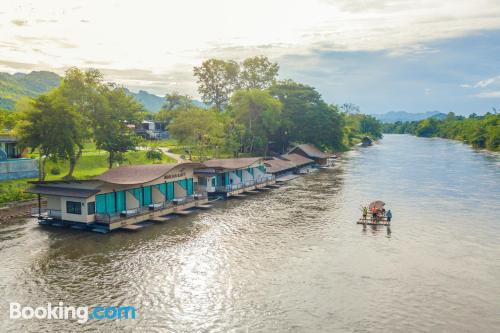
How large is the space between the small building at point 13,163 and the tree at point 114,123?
11358mm

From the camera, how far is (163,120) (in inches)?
5384

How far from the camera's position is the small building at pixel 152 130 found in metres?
128

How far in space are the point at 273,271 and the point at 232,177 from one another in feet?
118

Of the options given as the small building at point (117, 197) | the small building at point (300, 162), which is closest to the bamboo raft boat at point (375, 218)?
the small building at point (117, 197)

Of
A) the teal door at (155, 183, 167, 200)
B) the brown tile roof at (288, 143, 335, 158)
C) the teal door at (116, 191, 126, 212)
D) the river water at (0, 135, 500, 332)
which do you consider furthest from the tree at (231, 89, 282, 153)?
the teal door at (116, 191, 126, 212)

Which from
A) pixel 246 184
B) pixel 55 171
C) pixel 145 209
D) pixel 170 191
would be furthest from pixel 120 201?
pixel 246 184

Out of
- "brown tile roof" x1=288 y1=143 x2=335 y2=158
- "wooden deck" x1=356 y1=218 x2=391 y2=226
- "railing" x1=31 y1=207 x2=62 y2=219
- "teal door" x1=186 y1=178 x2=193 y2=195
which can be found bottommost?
"wooden deck" x1=356 y1=218 x2=391 y2=226

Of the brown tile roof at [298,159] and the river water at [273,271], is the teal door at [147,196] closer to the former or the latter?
the river water at [273,271]

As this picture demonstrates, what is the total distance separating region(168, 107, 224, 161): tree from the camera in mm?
82938

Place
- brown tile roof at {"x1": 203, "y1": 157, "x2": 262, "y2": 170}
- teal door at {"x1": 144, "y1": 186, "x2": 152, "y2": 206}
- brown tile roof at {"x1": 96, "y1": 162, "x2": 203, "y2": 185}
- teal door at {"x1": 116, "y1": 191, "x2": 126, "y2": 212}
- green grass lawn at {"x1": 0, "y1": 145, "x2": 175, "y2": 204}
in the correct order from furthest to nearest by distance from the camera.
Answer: brown tile roof at {"x1": 203, "y1": 157, "x2": 262, "y2": 170}
green grass lawn at {"x1": 0, "y1": 145, "x2": 175, "y2": 204}
teal door at {"x1": 144, "y1": 186, "x2": 152, "y2": 206}
brown tile roof at {"x1": 96, "y1": 162, "x2": 203, "y2": 185}
teal door at {"x1": 116, "y1": 191, "x2": 126, "y2": 212}

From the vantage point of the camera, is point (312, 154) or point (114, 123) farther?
point (312, 154)

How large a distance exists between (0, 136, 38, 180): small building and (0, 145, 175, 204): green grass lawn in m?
1.35

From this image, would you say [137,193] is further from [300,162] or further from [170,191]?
[300,162]

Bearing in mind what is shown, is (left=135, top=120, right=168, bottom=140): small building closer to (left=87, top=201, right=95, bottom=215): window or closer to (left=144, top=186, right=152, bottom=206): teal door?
(left=144, top=186, right=152, bottom=206): teal door
